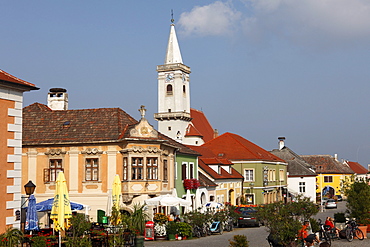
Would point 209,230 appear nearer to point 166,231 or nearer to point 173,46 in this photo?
point 166,231

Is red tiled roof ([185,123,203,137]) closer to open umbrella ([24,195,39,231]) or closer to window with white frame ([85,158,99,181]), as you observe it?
window with white frame ([85,158,99,181])

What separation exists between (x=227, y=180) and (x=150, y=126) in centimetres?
1912

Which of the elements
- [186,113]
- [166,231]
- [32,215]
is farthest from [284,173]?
[32,215]

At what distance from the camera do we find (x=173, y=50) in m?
99.7

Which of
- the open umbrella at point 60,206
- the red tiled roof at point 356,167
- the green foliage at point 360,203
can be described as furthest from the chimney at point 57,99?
the red tiled roof at point 356,167

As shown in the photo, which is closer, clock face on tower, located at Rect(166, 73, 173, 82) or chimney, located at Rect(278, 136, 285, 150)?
chimney, located at Rect(278, 136, 285, 150)

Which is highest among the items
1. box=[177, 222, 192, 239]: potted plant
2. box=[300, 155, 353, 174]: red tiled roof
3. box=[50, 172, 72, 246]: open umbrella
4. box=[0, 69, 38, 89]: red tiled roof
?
box=[0, 69, 38, 89]: red tiled roof

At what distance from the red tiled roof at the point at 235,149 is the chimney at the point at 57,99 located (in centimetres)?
2487

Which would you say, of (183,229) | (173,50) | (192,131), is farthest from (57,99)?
(173,50)

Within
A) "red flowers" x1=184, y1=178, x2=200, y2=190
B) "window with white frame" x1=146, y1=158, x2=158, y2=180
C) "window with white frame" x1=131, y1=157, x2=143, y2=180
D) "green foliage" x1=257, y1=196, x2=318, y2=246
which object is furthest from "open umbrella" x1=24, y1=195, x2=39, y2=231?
"red flowers" x1=184, y1=178, x2=200, y2=190

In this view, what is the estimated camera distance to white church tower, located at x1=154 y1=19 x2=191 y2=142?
9762cm

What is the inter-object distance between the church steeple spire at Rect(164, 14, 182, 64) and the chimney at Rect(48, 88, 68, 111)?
60.2 meters

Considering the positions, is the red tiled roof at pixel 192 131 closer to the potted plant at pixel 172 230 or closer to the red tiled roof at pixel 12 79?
the potted plant at pixel 172 230

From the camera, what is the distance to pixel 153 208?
112ft
